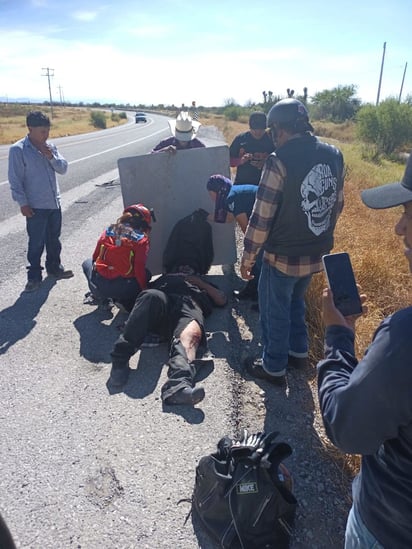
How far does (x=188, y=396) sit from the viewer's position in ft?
10.1

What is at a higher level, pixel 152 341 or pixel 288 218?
pixel 288 218

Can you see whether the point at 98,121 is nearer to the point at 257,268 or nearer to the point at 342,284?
the point at 257,268

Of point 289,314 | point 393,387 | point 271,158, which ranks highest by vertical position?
point 271,158

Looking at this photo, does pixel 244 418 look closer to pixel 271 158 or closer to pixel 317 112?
pixel 271 158

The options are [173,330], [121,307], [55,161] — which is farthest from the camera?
[55,161]

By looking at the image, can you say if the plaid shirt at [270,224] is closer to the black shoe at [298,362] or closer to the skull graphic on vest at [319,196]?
the skull graphic on vest at [319,196]

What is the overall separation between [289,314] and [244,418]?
81cm

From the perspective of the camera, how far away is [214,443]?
279 centimetres

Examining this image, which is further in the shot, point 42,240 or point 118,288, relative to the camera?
point 42,240

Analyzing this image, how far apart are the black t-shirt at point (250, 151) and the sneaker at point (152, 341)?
2.57 metres

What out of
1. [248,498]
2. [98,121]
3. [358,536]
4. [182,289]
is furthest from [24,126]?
[358,536]

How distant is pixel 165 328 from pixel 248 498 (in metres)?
2.07

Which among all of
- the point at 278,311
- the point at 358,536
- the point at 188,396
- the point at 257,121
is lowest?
the point at 188,396

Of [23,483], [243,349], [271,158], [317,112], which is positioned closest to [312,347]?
[243,349]
